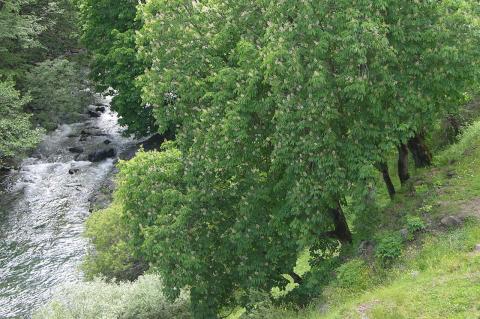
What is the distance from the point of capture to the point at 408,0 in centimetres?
1588

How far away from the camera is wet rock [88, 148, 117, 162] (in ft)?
142

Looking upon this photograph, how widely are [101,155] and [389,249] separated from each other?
103ft

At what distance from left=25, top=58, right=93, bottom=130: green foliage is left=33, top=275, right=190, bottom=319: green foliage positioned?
24.5 metres

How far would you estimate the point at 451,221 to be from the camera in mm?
16531

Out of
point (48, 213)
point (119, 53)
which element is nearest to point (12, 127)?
point (48, 213)

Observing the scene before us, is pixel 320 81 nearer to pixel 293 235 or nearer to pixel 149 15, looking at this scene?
pixel 293 235

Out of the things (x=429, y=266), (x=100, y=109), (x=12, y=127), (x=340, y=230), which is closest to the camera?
(x=429, y=266)

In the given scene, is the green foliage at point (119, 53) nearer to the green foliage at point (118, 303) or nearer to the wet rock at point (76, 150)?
the wet rock at point (76, 150)

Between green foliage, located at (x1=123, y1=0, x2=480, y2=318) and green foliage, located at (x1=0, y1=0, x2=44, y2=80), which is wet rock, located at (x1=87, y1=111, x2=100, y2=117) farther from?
green foliage, located at (x1=123, y1=0, x2=480, y2=318)

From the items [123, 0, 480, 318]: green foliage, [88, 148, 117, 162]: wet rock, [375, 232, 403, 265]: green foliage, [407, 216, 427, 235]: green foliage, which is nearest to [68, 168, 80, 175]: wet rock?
[88, 148, 117, 162]: wet rock

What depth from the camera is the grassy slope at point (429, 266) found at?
532 inches

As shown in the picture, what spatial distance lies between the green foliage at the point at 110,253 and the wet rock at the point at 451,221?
589 inches

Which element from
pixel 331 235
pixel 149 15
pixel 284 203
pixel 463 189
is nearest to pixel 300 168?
pixel 284 203

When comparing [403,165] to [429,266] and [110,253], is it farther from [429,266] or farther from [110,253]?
[110,253]
